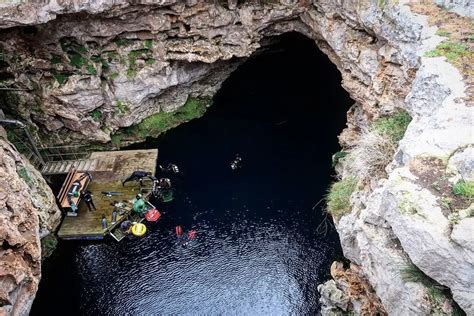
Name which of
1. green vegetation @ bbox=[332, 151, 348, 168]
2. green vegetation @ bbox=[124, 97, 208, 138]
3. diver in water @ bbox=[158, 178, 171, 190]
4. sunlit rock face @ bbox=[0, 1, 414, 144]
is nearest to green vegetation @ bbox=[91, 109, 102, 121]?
sunlit rock face @ bbox=[0, 1, 414, 144]

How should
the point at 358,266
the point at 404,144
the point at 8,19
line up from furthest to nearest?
the point at 8,19 < the point at 358,266 < the point at 404,144

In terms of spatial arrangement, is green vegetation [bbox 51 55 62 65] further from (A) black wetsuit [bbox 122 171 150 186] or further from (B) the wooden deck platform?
(A) black wetsuit [bbox 122 171 150 186]

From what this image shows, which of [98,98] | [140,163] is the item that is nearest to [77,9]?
[98,98]

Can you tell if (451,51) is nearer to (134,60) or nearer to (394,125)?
(394,125)

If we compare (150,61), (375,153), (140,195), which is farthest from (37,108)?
(375,153)

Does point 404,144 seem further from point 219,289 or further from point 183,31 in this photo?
point 183,31
